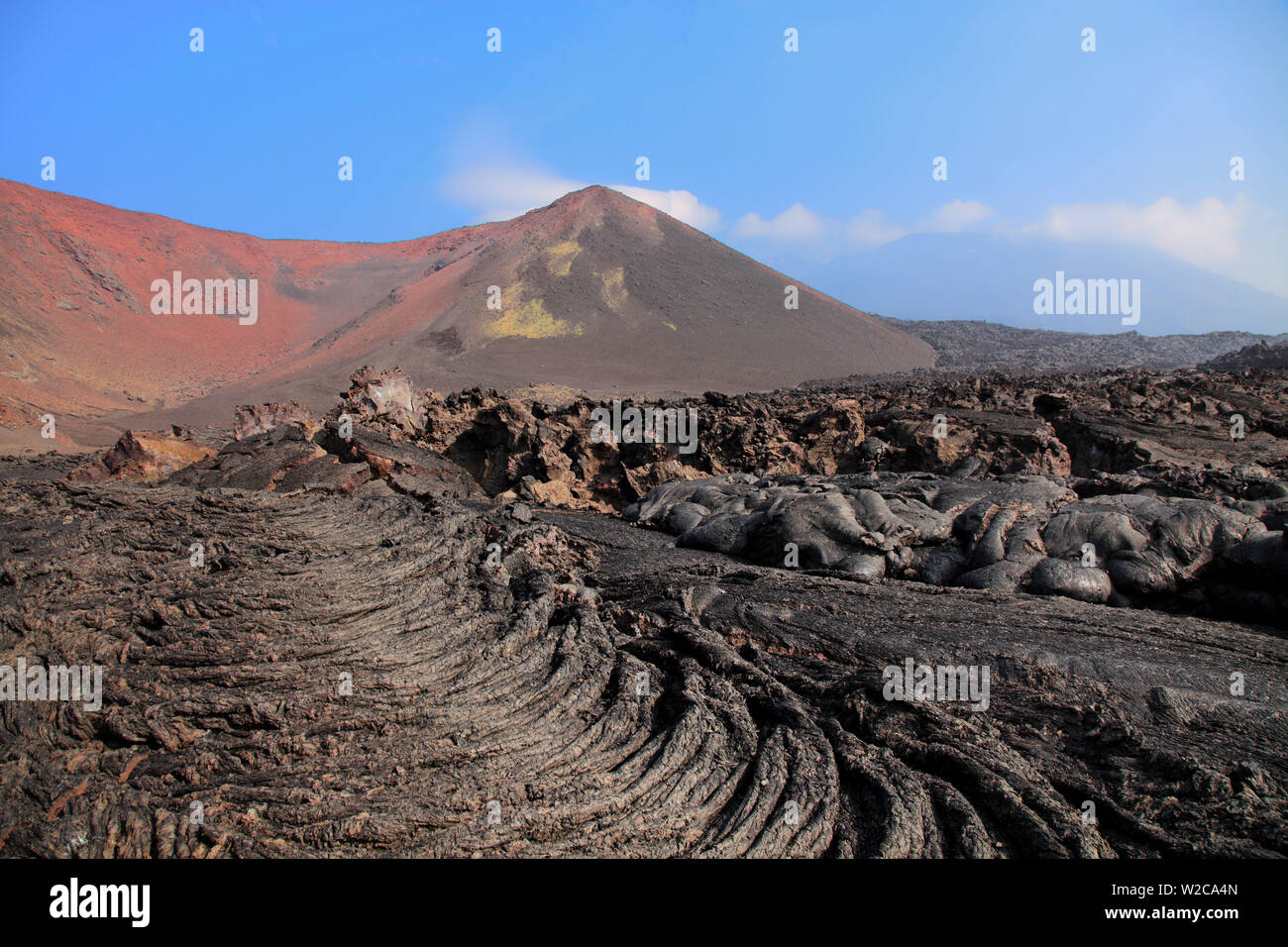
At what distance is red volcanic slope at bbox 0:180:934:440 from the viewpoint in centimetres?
4947

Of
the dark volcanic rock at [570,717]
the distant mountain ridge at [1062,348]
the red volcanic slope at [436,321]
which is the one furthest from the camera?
the distant mountain ridge at [1062,348]

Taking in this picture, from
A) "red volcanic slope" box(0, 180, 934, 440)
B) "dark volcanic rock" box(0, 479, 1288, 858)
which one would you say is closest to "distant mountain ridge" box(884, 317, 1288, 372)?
"red volcanic slope" box(0, 180, 934, 440)

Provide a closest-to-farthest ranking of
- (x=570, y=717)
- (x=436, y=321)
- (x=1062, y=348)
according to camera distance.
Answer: (x=570, y=717) < (x=436, y=321) < (x=1062, y=348)

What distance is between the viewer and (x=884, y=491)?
1003 centimetres

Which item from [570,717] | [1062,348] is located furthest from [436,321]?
[570,717]

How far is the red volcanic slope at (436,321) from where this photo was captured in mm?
49469

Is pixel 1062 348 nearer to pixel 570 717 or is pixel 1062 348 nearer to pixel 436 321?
pixel 436 321

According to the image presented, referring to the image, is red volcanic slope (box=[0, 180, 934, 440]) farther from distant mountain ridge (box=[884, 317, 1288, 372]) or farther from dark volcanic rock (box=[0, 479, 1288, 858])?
dark volcanic rock (box=[0, 479, 1288, 858])

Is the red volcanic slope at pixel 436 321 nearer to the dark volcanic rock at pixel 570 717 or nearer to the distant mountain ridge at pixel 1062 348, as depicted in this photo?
the distant mountain ridge at pixel 1062 348

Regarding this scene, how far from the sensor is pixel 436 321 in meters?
63.3

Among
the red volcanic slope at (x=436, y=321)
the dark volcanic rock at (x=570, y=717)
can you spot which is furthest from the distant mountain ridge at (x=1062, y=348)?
the dark volcanic rock at (x=570, y=717)

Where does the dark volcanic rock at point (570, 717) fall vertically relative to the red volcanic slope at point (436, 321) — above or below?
below
